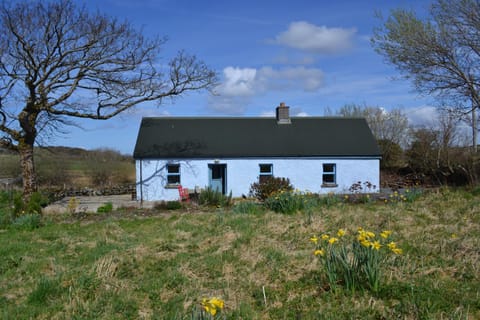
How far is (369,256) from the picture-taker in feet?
13.1

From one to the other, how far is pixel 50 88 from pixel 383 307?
49.4 ft

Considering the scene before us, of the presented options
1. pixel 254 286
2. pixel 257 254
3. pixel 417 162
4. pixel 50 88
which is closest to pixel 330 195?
pixel 257 254

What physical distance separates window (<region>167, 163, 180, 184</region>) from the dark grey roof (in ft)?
1.84

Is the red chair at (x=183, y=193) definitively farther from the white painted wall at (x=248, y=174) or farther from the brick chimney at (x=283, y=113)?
the brick chimney at (x=283, y=113)

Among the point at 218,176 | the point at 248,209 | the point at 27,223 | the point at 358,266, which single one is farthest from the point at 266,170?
the point at 358,266

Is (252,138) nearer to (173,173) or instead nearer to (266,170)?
(266,170)

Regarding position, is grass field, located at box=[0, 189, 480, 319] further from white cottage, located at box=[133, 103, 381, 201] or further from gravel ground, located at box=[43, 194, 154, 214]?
white cottage, located at box=[133, 103, 381, 201]

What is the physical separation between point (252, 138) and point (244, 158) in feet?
6.22

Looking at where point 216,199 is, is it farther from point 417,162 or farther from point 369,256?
point 417,162

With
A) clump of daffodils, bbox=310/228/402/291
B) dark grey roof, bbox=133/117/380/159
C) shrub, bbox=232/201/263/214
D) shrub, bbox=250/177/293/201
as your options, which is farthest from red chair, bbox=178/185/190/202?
clump of daffodils, bbox=310/228/402/291

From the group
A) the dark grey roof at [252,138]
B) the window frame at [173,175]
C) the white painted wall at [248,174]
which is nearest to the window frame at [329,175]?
the white painted wall at [248,174]

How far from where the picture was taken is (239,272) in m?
5.08

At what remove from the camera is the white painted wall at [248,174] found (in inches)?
738

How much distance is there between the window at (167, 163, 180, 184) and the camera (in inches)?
749
